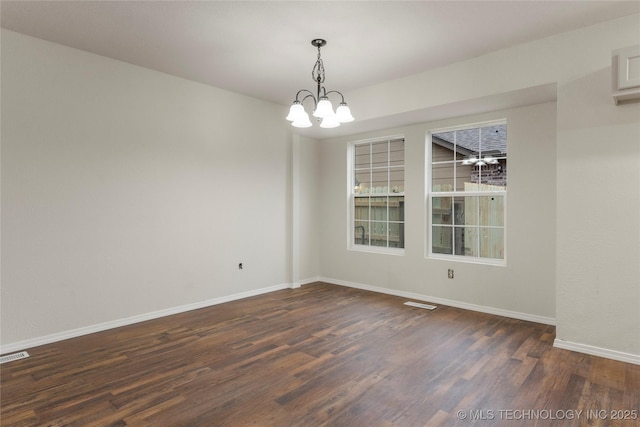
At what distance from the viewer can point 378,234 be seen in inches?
223

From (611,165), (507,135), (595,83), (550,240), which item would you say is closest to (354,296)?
(550,240)

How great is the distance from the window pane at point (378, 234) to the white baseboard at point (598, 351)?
2.69 m

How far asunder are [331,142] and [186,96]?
247 centimetres

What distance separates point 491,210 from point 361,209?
205 centimetres

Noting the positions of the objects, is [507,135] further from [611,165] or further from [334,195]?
[334,195]

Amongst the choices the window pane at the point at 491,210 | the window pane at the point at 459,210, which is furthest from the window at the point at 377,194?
the window pane at the point at 491,210

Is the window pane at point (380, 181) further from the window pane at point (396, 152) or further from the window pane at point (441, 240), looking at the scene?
the window pane at point (441, 240)

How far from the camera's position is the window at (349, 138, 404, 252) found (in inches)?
213

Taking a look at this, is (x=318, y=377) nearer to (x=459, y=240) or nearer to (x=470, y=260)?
(x=470, y=260)

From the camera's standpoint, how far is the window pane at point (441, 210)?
4844 millimetres

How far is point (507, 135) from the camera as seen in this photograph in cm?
420

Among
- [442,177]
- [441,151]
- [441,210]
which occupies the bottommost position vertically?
[441,210]

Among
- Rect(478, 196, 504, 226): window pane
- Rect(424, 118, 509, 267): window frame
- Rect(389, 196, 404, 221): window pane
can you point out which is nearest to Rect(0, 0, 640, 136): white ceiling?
Rect(424, 118, 509, 267): window frame

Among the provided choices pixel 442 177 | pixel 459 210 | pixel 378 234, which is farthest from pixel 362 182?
pixel 459 210
